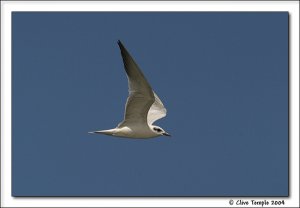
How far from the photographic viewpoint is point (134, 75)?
902 centimetres

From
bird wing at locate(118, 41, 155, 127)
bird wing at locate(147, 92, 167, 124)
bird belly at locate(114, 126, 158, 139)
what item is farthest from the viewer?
bird wing at locate(147, 92, 167, 124)

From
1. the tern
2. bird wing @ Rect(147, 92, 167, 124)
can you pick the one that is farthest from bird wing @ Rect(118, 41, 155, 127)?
bird wing @ Rect(147, 92, 167, 124)

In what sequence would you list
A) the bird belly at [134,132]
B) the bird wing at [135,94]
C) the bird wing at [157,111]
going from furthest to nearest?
1. the bird wing at [157,111]
2. the bird belly at [134,132]
3. the bird wing at [135,94]

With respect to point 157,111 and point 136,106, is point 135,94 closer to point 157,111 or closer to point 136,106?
point 136,106

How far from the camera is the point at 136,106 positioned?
9.28 meters

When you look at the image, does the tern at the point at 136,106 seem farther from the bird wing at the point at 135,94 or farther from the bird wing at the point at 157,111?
the bird wing at the point at 157,111

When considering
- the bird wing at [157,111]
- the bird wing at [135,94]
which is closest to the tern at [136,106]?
the bird wing at [135,94]

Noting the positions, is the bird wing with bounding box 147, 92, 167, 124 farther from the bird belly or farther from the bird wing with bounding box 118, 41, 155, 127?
the bird wing with bounding box 118, 41, 155, 127

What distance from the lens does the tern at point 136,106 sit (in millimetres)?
8945

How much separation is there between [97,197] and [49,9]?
3048 mm

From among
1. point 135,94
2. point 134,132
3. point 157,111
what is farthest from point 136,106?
point 157,111

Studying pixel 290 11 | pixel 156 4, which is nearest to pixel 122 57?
pixel 156 4

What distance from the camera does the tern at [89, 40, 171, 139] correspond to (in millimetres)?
8945

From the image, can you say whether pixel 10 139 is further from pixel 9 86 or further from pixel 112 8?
pixel 112 8
